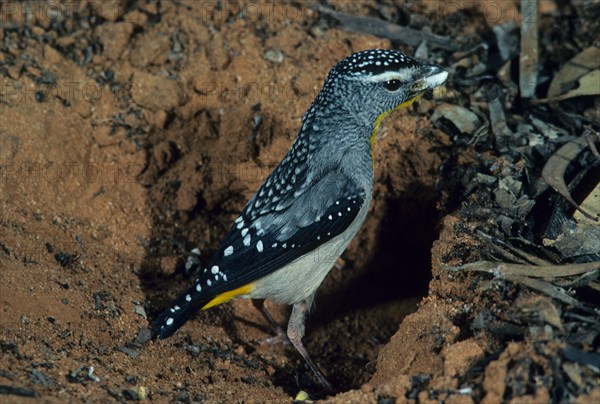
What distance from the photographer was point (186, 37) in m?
8.16

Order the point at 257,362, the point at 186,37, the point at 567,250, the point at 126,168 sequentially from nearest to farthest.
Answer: the point at 567,250 < the point at 257,362 < the point at 126,168 < the point at 186,37

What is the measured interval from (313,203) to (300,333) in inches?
49.5

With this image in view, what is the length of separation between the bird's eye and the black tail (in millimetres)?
2295

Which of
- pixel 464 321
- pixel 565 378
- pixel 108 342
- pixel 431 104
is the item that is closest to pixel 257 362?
pixel 108 342

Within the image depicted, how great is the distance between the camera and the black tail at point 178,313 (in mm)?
5541

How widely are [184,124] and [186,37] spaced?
3.75 feet

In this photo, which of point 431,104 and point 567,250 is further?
point 431,104

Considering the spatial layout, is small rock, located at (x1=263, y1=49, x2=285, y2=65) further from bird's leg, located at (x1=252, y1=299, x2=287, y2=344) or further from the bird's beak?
bird's leg, located at (x1=252, y1=299, x2=287, y2=344)

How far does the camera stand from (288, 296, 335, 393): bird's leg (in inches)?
247

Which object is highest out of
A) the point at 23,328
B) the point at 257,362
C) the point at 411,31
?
the point at 411,31

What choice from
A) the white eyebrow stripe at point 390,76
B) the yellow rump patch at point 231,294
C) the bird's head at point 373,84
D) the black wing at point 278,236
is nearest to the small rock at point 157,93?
the bird's head at point 373,84

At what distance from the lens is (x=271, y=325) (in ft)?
23.1

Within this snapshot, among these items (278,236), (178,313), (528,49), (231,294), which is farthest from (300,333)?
(528,49)

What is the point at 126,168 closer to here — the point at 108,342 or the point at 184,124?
the point at 184,124
